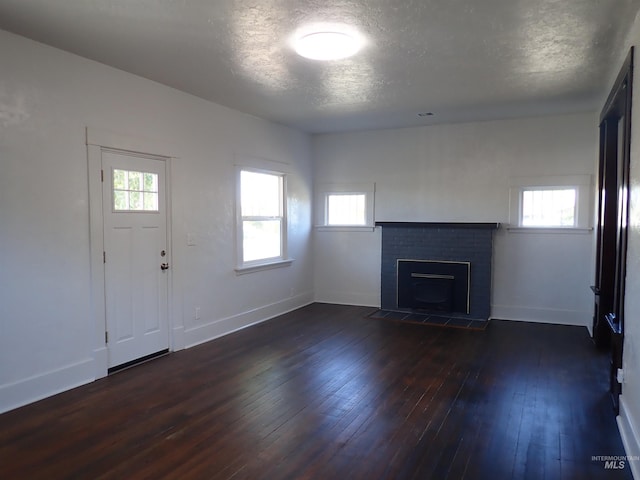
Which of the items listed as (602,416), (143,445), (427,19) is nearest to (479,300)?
(602,416)

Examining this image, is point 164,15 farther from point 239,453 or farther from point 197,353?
point 197,353

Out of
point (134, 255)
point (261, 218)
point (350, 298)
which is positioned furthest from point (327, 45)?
point (350, 298)

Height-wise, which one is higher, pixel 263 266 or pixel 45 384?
pixel 263 266

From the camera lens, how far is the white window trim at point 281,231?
531 cm

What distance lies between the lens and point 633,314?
2598 mm

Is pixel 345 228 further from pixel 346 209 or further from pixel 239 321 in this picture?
pixel 239 321

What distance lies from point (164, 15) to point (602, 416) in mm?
3929

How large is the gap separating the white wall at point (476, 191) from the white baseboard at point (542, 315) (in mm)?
12

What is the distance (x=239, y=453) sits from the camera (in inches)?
100

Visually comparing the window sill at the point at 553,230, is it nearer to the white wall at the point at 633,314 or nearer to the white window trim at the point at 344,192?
the white window trim at the point at 344,192

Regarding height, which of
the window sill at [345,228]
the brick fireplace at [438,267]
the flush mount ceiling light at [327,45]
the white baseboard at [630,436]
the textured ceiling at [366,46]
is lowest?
the white baseboard at [630,436]

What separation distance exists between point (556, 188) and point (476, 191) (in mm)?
968

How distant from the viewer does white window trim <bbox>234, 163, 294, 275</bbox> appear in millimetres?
5312

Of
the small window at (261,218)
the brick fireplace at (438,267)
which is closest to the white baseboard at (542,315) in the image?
the brick fireplace at (438,267)
